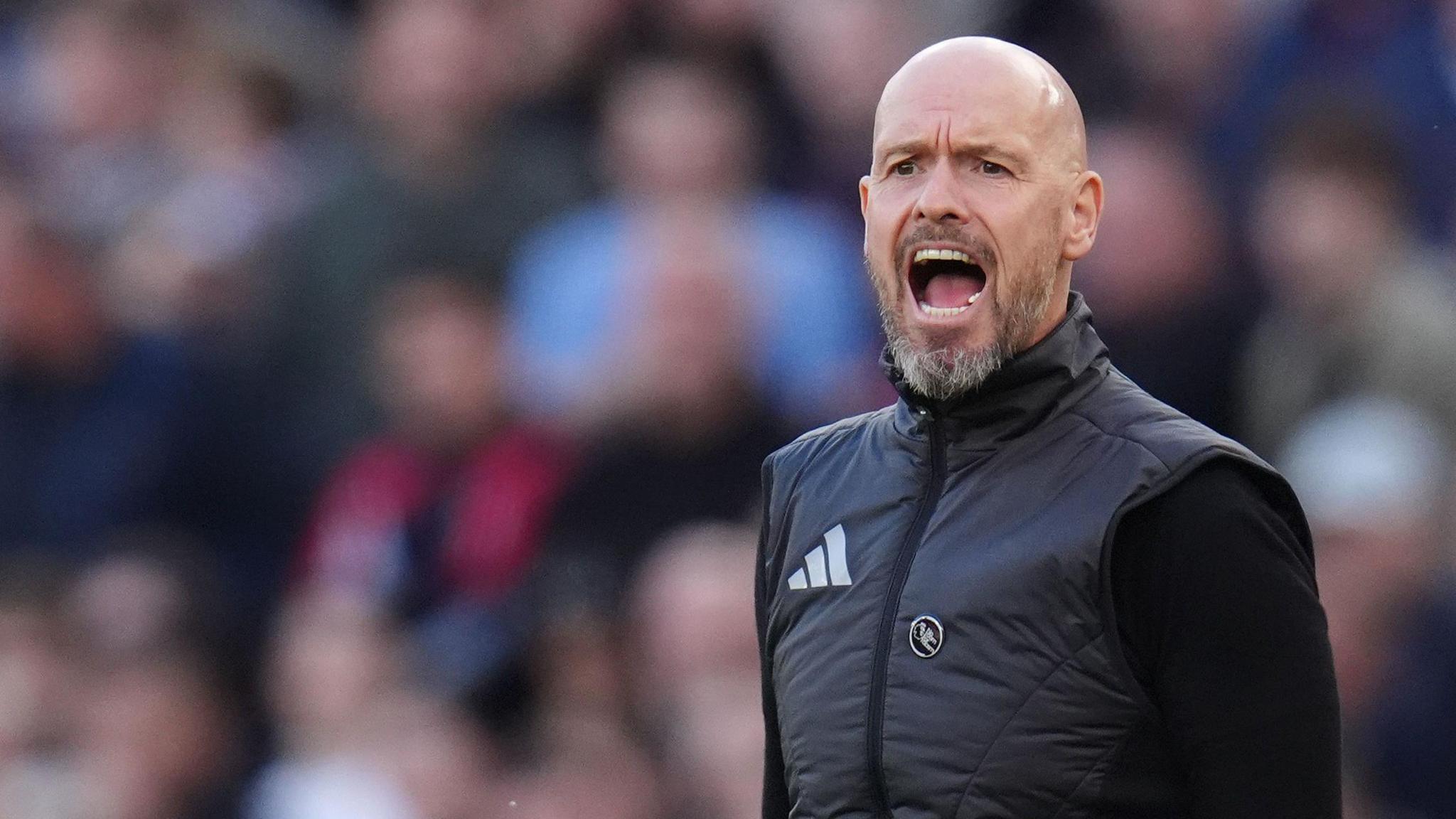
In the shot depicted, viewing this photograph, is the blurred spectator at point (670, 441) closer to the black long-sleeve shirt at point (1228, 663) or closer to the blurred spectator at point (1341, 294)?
the blurred spectator at point (1341, 294)

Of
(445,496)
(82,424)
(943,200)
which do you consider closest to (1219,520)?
(943,200)

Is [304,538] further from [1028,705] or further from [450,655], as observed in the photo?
[1028,705]

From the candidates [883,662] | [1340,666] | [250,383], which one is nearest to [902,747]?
[883,662]

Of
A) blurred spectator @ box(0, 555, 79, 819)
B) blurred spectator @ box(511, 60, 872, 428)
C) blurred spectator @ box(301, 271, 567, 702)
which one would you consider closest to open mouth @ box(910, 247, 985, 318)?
blurred spectator @ box(511, 60, 872, 428)

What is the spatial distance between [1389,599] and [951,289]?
214cm

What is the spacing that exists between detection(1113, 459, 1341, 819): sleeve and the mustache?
13.0 inches

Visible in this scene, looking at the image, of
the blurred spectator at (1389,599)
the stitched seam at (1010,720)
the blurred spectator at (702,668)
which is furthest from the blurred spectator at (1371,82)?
the stitched seam at (1010,720)

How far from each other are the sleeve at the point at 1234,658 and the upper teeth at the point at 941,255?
1.16 feet

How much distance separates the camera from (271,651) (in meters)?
5.42

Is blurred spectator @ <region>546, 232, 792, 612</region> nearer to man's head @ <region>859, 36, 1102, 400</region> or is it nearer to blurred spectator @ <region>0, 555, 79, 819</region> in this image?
blurred spectator @ <region>0, 555, 79, 819</region>

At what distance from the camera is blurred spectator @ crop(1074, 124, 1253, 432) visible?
14.3ft

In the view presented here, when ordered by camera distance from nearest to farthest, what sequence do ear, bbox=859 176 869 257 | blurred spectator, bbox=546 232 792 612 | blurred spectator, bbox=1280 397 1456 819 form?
ear, bbox=859 176 869 257 < blurred spectator, bbox=1280 397 1456 819 < blurred spectator, bbox=546 232 792 612

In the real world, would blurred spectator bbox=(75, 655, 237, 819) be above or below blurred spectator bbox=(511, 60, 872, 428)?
below

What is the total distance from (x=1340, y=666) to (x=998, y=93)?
2265 mm
